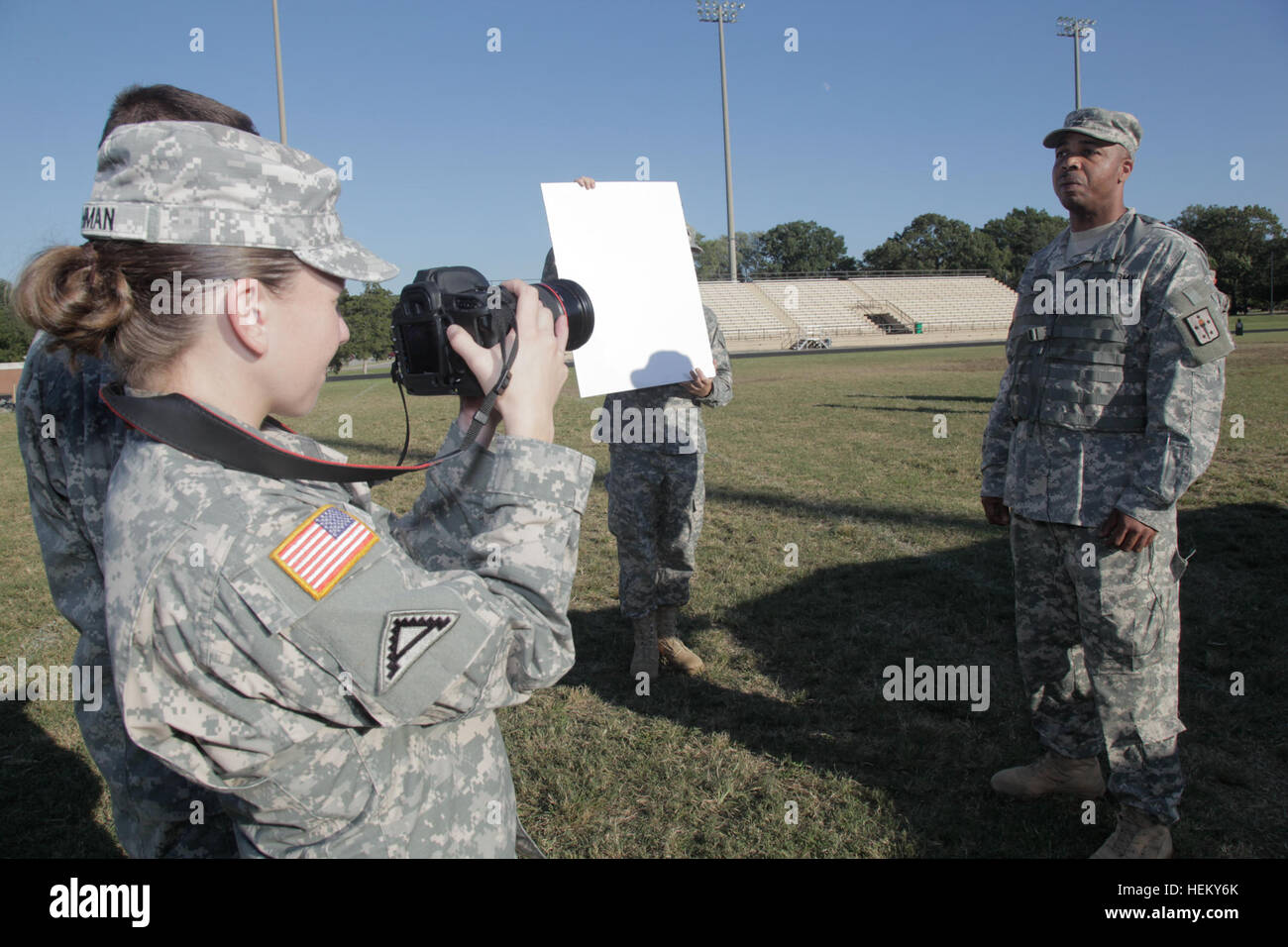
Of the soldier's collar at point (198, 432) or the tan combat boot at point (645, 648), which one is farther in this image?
the tan combat boot at point (645, 648)

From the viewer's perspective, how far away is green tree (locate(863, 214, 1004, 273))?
78000mm

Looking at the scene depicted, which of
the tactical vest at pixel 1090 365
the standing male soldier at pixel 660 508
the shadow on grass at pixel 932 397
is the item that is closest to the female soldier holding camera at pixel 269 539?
the tactical vest at pixel 1090 365

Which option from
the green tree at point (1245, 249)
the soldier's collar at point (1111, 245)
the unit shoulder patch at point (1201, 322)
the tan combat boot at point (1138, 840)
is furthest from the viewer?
the green tree at point (1245, 249)

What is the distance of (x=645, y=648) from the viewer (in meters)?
4.08

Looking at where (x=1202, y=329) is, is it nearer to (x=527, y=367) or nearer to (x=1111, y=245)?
(x=1111, y=245)

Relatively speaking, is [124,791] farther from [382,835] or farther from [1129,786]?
[1129,786]

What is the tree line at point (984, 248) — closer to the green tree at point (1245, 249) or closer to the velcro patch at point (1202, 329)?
the green tree at point (1245, 249)

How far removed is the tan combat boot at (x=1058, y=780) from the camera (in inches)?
117

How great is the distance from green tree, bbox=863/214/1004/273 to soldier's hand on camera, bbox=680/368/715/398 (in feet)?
269

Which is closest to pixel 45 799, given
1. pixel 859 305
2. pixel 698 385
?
pixel 698 385

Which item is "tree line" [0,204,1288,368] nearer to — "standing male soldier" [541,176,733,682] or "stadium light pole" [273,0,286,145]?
"stadium light pole" [273,0,286,145]

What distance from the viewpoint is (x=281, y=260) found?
1.05 metres

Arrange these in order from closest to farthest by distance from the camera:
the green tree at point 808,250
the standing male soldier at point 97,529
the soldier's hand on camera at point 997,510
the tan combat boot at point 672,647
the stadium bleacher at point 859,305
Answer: the standing male soldier at point 97,529 → the soldier's hand on camera at point 997,510 → the tan combat boot at point 672,647 → the stadium bleacher at point 859,305 → the green tree at point 808,250

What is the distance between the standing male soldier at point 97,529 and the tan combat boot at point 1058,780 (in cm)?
272
